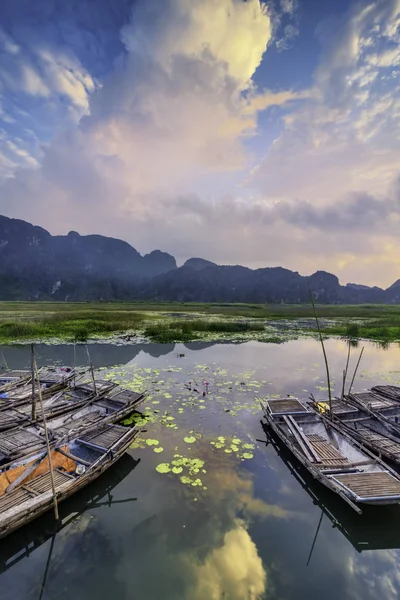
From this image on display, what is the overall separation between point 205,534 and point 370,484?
12.4 feet

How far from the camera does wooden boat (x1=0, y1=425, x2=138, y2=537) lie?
5.70 metres

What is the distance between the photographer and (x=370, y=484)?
6445 mm

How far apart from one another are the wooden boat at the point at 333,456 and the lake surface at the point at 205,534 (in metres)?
0.60

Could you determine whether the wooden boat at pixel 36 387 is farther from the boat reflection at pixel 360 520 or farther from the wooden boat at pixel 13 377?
the boat reflection at pixel 360 520

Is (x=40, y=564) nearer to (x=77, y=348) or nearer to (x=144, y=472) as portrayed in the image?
(x=144, y=472)

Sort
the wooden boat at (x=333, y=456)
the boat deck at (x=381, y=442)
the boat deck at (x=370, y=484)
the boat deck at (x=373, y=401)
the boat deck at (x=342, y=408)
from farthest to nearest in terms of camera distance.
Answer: the boat deck at (x=373, y=401) < the boat deck at (x=342, y=408) < the boat deck at (x=381, y=442) < the wooden boat at (x=333, y=456) < the boat deck at (x=370, y=484)

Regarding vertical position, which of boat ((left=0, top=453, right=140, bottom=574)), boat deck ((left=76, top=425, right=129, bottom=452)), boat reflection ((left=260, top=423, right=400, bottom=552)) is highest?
boat deck ((left=76, top=425, right=129, bottom=452))

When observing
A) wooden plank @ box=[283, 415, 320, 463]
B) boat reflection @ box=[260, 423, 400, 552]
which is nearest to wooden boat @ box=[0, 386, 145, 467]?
wooden plank @ box=[283, 415, 320, 463]

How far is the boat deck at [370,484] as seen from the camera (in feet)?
19.9

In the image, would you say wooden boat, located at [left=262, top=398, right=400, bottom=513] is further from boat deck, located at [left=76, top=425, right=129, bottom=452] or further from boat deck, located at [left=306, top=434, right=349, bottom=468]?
boat deck, located at [left=76, top=425, right=129, bottom=452]

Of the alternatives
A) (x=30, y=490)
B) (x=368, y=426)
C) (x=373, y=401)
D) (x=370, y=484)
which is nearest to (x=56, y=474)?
(x=30, y=490)

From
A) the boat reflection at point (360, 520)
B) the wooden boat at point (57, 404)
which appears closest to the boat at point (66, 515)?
the wooden boat at point (57, 404)

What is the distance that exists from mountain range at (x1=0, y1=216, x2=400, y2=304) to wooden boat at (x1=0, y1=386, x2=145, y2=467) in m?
137

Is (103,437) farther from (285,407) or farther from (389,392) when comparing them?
(389,392)
